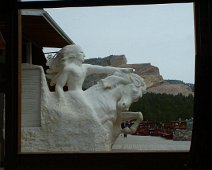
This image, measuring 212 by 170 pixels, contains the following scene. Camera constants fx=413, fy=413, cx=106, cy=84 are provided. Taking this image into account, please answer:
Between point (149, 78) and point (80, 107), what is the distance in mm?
1257

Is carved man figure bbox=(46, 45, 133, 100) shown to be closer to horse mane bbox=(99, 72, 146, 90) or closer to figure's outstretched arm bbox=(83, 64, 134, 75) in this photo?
figure's outstretched arm bbox=(83, 64, 134, 75)

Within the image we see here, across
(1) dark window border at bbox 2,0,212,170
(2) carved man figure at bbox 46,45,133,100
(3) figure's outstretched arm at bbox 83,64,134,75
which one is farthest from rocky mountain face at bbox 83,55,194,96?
(1) dark window border at bbox 2,0,212,170

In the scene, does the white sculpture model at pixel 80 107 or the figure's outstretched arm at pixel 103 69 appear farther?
the figure's outstretched arm at pixel 103 69

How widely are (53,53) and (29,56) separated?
16.5 inches

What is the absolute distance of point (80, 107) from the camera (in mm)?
5832

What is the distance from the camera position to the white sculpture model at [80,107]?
18.5 feet

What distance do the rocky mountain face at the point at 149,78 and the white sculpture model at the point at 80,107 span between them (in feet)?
0.33

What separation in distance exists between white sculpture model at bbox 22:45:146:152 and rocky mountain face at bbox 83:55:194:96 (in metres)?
0.10

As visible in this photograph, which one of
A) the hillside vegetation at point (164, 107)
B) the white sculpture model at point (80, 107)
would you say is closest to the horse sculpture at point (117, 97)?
the white sculpture model at point (80, 107)

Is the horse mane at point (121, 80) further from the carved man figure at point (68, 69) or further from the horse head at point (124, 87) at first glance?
the carved man figure at point (68, 69)

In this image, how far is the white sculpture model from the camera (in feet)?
18.5

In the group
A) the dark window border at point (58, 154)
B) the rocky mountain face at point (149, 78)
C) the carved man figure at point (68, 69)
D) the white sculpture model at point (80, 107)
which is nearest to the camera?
the dark window border at point (58, 154)

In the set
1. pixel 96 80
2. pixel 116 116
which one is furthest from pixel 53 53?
pixel 116 116

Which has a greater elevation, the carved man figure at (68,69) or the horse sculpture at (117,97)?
the carved man figure at (68,69)
